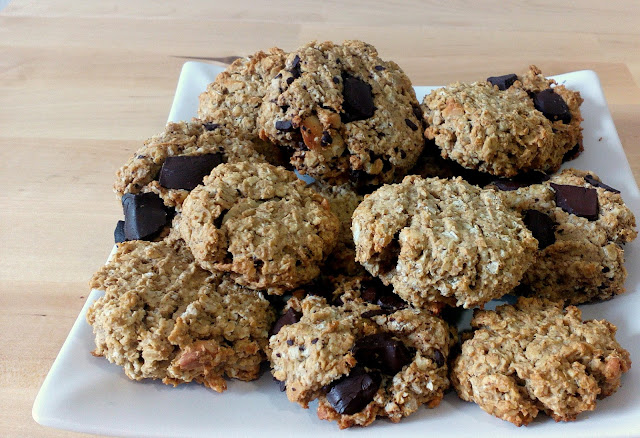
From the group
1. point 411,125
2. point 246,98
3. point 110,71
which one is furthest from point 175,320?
point 110,71

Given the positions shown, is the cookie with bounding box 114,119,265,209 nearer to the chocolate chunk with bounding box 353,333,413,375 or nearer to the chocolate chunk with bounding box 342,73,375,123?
the chocolate chunk with bounding box 342,73,375,123

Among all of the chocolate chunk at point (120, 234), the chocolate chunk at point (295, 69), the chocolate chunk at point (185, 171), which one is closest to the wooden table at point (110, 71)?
the chocolate chunk at point (120, 234)

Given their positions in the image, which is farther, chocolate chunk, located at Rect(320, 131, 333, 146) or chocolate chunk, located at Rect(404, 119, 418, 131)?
chocolate chunk, located at Rect(404, 119, 418, 131)

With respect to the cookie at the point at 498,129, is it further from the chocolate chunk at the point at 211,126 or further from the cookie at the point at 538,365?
the chocolate chunk at the point at 211,126

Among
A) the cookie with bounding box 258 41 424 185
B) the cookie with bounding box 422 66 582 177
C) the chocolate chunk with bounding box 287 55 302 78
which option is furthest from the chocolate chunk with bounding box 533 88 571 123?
the chocolate chunk with bounding box 287 55 302 78

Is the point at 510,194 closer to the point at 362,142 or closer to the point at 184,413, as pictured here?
the point at 362,142

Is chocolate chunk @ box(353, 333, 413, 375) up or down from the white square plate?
up
